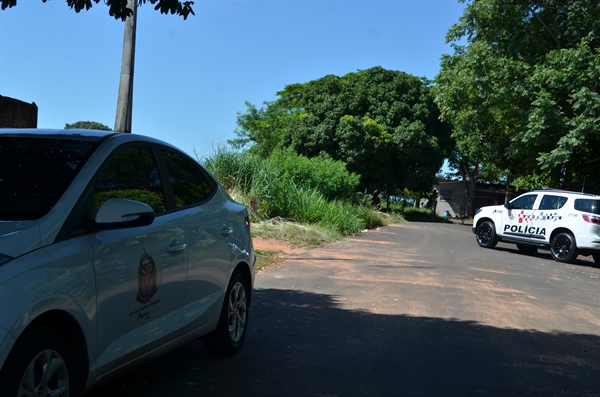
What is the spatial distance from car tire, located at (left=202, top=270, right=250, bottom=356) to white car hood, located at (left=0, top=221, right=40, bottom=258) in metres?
2.39

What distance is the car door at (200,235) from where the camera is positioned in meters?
4.82

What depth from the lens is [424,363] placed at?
584 cm

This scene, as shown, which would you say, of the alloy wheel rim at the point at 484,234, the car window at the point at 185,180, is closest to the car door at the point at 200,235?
the car window at the point at 185,180

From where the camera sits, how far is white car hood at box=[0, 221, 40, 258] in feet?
10.2

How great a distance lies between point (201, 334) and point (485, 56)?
2067cm

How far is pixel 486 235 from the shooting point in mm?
21297

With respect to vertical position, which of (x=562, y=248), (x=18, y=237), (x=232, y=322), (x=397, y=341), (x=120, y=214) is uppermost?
(x=120, y=214)

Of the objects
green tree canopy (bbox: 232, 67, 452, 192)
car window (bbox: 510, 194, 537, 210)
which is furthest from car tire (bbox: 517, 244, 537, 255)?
green tree canopy (bbox: 232, 67, 452, 192)

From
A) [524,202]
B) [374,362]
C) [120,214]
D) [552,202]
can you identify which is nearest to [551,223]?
[552,202]

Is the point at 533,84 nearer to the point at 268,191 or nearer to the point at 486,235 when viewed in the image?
the point at 486,235

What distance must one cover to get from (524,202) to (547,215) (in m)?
1.28

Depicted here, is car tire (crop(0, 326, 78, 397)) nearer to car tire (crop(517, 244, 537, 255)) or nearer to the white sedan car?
the white sedan car

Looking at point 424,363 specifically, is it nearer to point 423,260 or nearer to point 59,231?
point 59,231

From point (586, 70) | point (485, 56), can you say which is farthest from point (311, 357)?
point (485, 56)
